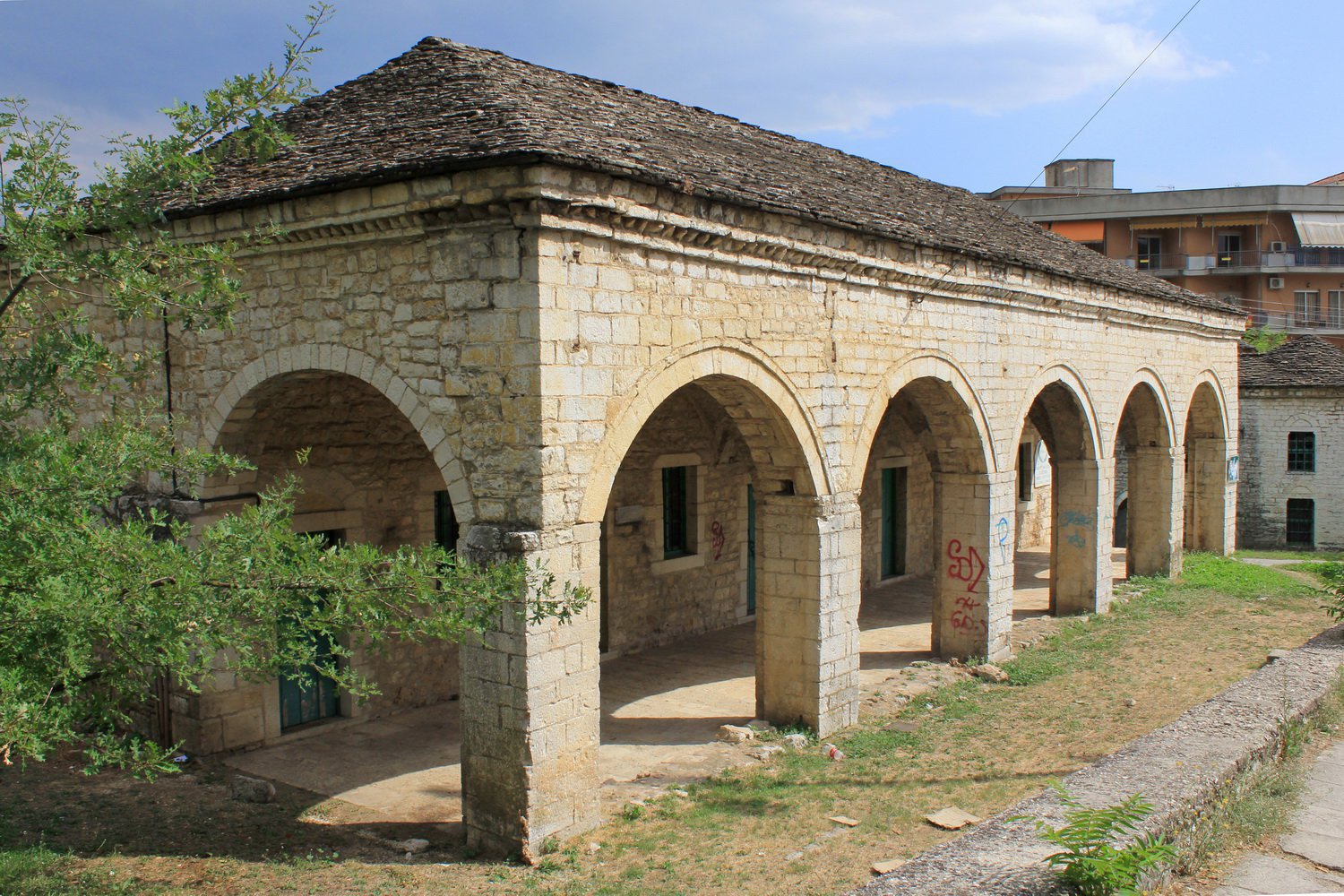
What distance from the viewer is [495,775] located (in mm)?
6828

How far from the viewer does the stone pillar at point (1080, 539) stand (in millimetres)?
14367

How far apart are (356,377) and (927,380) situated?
6.10m

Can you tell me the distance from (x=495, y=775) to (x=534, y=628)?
1.04 meters

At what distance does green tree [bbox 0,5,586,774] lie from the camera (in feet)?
14.2

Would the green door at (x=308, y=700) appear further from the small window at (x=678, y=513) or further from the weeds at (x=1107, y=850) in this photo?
the weeds at (x=1107, y=850)

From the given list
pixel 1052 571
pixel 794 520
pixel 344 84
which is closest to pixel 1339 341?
pixel 1052 571

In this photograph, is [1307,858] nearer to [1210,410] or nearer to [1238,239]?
[1210,410]

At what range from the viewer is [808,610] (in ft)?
30.1

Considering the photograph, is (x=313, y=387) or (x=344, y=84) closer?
(x=313, y=387)

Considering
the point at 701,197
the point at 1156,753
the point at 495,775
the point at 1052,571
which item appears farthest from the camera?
the point at 1052,571

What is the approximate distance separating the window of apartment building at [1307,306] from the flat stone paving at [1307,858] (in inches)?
1268

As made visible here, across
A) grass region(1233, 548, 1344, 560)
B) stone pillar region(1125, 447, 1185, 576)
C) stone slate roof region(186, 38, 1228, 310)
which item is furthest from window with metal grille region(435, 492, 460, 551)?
grass region(1233, 548, 1344, 560)

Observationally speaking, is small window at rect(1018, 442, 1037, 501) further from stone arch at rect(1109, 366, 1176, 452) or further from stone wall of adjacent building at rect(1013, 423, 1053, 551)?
stone arch at rect(1109, 366, 1176, 452)

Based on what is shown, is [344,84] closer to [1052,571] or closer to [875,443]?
[875,443]
